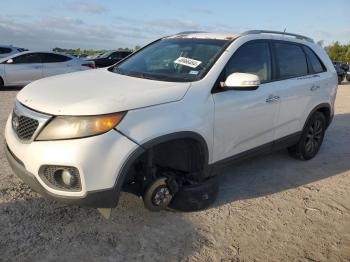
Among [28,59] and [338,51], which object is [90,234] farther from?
[338,51]

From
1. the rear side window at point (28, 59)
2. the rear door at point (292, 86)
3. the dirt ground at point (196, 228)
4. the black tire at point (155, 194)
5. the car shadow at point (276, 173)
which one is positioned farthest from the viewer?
the rear side window at point (28, 59)

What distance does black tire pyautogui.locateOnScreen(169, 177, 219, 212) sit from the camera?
12.1 feet

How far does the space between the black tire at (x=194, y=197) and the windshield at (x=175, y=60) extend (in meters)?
1.03

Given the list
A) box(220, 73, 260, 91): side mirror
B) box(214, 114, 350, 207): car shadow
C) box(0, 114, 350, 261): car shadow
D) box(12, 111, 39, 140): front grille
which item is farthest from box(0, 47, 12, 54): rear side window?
box(220, 73, 260, 91): side mirror

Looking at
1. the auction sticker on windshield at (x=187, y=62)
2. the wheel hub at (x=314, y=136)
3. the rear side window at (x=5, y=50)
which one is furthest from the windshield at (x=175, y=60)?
the rear side window at (x=5, y=50)

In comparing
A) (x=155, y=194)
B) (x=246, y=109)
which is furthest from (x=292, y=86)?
(x=155, y=194)

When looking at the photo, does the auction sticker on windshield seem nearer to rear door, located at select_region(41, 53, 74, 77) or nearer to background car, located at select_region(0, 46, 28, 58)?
rear door, located at select_region(41, 53, 74, 77)

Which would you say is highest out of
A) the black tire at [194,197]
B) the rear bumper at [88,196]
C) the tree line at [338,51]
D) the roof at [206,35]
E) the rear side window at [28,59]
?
the roof at [206,35]

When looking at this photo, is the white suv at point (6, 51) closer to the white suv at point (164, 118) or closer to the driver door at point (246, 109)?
the white suv at point (164, 118)

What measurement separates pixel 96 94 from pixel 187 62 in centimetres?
114

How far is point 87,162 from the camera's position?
9.39 feet

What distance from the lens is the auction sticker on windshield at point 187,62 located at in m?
3.84

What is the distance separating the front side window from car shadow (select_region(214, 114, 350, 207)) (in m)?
1.06

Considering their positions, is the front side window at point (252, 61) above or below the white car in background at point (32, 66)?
above
